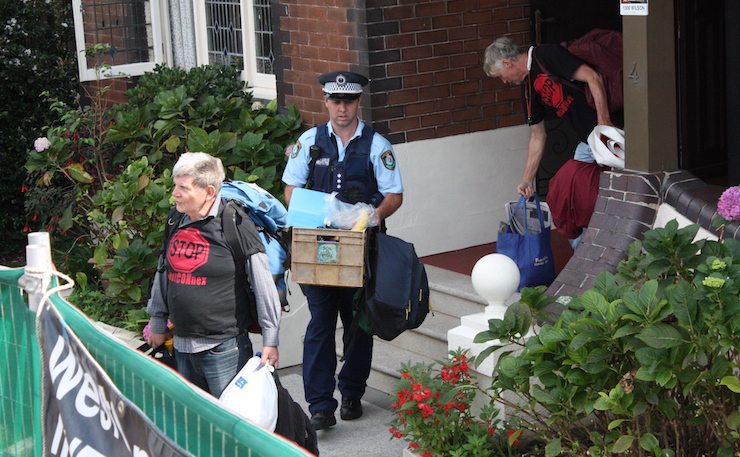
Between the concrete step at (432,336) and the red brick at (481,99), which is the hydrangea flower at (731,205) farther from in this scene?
the red brick at (481,99)

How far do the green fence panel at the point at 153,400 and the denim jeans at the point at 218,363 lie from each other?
932 millimetres

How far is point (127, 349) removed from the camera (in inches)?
109

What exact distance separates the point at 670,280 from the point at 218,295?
1934 millimetres

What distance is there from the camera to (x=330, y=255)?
4828 millimetres

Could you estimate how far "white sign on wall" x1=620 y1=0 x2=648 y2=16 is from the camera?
4992 millimetres

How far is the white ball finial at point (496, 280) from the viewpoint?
4.72 m

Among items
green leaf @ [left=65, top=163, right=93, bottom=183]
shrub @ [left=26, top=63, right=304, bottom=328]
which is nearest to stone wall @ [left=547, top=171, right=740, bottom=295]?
shrub @ [left=26, top=63, right=304, bottom=328]

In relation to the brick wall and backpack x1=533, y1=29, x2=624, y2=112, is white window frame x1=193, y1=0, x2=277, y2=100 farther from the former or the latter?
backpack x1=533, y1=29, x2=624, y2=112

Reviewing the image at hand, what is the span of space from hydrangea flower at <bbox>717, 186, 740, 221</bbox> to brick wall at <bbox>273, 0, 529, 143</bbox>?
3.08 m

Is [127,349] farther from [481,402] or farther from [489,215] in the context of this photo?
[489,215]

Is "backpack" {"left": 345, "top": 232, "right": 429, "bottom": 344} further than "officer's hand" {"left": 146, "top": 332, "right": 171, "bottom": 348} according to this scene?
Yes

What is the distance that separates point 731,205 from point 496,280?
3.97 ft

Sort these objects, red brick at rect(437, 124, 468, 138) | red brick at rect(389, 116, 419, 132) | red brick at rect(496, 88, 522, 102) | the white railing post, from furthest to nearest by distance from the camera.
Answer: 1. red brick at rect(496, 88, 522, 102)
2. red brick at rect(437, 124, 468, 138)
3. red brick at rect(389, 116, 419, 132)
4. the white railing post

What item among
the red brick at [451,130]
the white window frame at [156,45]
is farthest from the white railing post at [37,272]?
the white window frame at [156,45]
